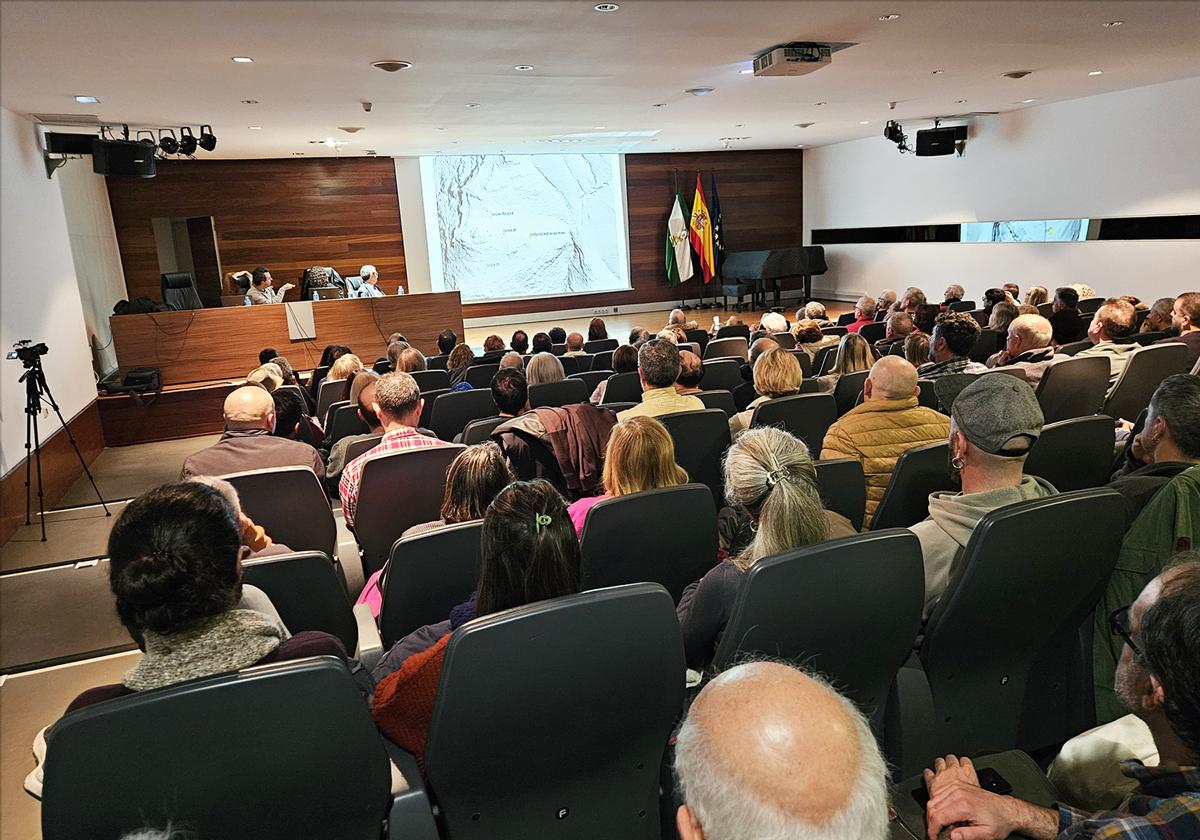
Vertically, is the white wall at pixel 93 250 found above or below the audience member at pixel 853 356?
above

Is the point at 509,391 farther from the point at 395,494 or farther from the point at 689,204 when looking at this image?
the point at 689,204

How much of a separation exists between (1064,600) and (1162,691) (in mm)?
850

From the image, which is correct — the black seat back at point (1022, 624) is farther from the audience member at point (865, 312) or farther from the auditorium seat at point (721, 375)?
the audience member at point (865, 312)

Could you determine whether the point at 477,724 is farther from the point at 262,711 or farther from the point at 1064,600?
the point at 1064,600

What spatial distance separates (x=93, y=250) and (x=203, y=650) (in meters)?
9.87

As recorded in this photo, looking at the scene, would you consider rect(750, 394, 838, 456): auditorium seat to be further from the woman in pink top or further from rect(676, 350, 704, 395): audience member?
the woman in pink top

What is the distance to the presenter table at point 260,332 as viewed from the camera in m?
8.16

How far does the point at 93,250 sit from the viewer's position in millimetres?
9234

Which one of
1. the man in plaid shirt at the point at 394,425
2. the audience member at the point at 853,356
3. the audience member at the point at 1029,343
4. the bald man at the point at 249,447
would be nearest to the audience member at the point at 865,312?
the audience member at the point at 1029,343

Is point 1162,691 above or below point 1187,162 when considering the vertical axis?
below

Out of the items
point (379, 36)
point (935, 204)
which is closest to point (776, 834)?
point (379, 36)

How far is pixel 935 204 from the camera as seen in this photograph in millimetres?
12602

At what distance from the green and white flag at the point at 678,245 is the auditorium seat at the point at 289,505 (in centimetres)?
1234

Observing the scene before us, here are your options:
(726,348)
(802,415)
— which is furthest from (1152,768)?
(726,348)
